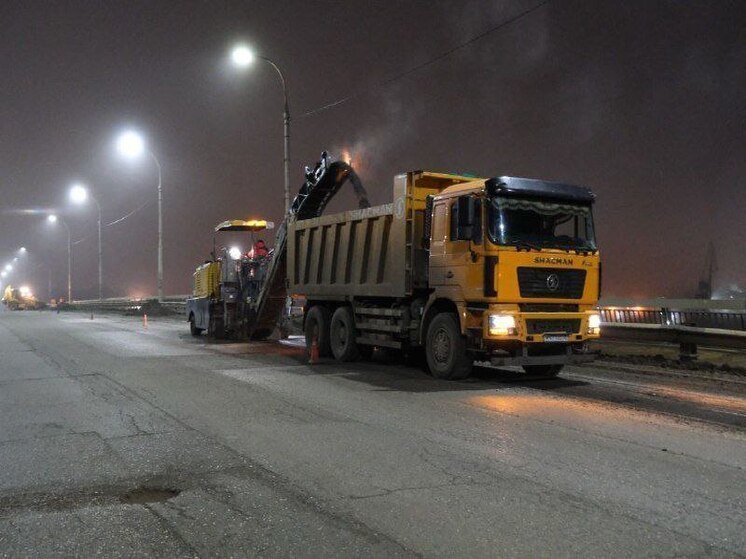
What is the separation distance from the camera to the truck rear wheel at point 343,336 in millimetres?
14445

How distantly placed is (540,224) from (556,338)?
1.77 meters

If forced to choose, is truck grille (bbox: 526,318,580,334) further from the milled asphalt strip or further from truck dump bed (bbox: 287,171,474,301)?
the milled asphalt strip

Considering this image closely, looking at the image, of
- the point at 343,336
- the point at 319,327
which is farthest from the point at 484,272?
the point at 319,327

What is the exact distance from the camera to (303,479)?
5.48 m

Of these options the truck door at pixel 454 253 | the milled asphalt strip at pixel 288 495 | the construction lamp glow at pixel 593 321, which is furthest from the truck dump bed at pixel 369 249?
the milled asphalt strip at pixel 288 495

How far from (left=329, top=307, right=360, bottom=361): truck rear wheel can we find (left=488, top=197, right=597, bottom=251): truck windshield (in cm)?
481

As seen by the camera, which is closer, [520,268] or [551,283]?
[520,268]

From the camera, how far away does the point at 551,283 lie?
10852 mm

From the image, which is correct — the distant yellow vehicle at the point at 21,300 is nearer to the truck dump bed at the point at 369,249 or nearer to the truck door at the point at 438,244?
the truck dump bed at the point at 369,249

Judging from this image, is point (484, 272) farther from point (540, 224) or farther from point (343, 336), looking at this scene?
point (343, 336)

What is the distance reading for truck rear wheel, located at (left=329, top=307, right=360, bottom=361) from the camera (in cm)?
1445

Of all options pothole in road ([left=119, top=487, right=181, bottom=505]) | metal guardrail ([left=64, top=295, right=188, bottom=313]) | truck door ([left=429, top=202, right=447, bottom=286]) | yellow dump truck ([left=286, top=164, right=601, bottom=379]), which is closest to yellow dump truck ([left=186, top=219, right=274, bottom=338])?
yellow dump truck ([left=286, top=164, right=601, bottom=379])

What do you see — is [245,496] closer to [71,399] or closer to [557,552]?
[557,552]

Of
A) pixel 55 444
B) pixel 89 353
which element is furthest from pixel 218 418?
pixel 89 353
